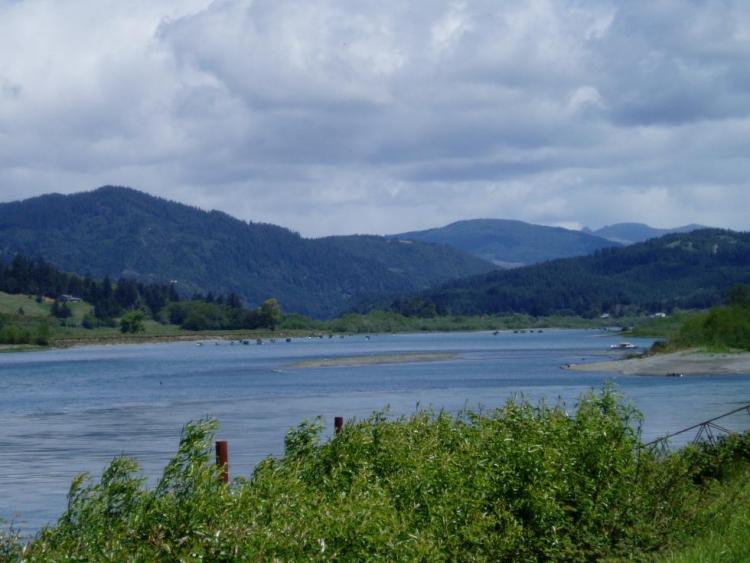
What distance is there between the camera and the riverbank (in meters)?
91.4

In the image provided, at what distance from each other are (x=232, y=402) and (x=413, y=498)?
5626cm

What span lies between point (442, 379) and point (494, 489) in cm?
7439

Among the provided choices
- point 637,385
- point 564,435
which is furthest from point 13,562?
point 637,385

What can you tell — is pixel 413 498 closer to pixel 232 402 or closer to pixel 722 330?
pixel 232 402

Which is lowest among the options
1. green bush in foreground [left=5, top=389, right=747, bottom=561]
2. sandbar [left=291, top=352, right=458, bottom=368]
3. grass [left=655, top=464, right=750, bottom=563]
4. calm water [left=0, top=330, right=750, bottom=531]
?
calm water [left=0, top=330, right=750, bottom=531]

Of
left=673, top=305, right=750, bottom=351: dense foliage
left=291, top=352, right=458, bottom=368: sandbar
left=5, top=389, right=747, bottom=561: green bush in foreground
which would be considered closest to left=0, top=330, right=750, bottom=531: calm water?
left=291, top=352, right=458, bottom=368: sandbar

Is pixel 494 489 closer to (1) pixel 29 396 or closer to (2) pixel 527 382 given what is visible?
(2) pixel 527 382

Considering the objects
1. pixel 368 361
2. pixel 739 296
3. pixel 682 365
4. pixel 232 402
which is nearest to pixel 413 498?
pixel 232 402

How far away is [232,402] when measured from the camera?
239 ft

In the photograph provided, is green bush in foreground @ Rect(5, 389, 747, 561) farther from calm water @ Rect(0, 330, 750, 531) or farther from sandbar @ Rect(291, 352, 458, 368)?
sandbar @ Rect(291, 352, 458, 368)

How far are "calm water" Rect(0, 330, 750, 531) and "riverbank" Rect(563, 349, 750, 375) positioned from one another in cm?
385

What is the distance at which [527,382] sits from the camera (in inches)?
3376

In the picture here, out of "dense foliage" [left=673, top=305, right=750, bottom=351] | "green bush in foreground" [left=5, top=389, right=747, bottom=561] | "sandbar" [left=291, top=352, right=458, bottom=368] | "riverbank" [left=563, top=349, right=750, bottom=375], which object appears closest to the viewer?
"green bush in foreground" [left=5, top=389, right=747, bottom=561]

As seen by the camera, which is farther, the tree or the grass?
the tree
